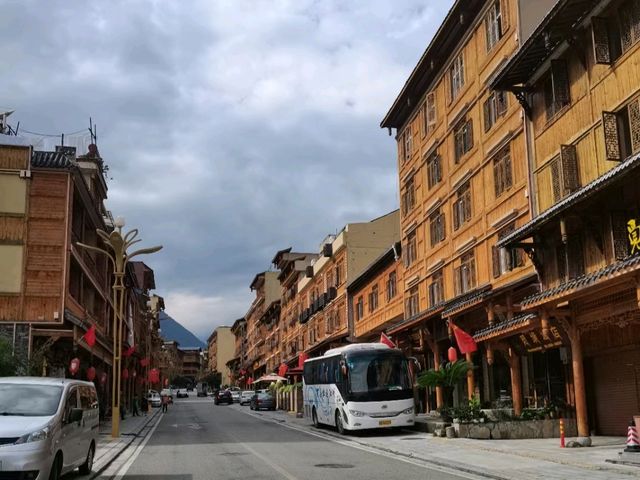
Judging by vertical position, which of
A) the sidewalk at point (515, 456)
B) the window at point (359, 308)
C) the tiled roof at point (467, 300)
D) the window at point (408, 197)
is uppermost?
the window at point (408, 197)

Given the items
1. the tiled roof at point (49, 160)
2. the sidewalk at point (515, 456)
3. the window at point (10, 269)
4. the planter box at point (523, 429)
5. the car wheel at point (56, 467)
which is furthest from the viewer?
the tiled roof at point (49, 160)

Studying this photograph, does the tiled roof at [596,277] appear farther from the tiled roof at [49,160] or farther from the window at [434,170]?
the tiled roof at [49,160]

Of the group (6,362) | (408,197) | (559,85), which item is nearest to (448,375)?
(559,85)

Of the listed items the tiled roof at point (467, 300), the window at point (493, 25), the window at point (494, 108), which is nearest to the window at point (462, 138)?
the window at point (494, 108)

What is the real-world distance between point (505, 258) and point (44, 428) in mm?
18073

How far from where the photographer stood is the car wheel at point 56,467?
11.6m

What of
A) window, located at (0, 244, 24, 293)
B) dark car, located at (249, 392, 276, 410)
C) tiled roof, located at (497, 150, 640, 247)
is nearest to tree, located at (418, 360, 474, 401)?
tiled roof, located at (497, 150, 640, 247)

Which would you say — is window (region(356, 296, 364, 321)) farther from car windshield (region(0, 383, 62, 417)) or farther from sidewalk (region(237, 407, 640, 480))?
car windshield (region(0, 383, 62, 417))

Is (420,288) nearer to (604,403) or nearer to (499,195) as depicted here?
(499,195)

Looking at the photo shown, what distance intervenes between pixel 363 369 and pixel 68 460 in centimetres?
1442

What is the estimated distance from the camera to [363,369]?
25.9 metres

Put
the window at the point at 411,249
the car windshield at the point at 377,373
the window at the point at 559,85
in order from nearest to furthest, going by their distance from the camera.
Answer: the window at the point at 559,85
the car windshield at the point at 377,373
the window at the point at 411,249

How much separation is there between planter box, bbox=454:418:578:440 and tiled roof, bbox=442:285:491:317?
4.68 meters

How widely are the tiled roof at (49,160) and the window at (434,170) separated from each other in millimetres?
16576
